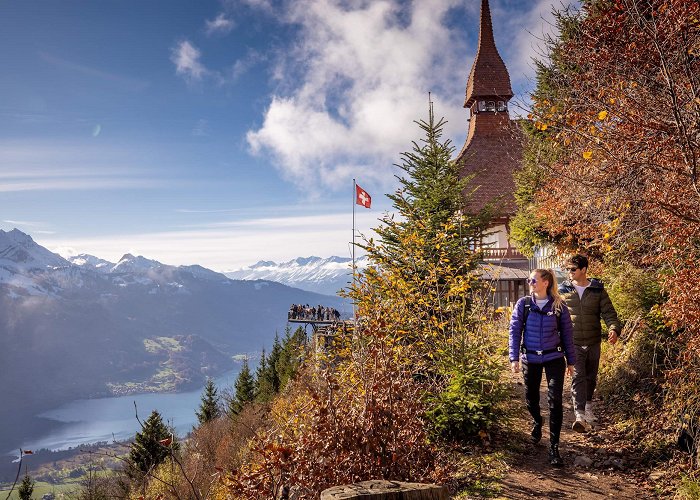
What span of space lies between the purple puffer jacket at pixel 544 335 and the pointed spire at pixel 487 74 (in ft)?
96.6

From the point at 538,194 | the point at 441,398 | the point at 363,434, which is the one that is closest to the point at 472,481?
the point at 441,398

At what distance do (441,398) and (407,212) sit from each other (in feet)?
13.5

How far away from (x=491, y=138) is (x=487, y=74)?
5.08 metres

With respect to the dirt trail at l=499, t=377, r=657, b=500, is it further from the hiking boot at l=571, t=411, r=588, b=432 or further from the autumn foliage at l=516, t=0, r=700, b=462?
the autumn foliage at l=516, t=0, r=700, b=462

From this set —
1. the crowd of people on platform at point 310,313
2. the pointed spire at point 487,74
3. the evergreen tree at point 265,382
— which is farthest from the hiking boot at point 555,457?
the crowd of people on platform at point 310,313

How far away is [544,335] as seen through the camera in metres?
5.59

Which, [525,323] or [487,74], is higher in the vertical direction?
[487,74]

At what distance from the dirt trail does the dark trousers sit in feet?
1.58

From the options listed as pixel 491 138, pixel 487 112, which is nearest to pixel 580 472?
pixel 491 138

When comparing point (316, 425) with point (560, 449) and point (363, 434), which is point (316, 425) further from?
point (560, 449)

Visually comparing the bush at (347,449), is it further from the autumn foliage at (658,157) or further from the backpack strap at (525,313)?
the autumn foliage at (658,157)

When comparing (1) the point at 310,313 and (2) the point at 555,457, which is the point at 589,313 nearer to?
(2) the point at 555,457

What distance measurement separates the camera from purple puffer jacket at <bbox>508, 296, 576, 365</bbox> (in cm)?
558

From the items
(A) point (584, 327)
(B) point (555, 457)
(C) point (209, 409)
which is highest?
(A) point (584, 327)
